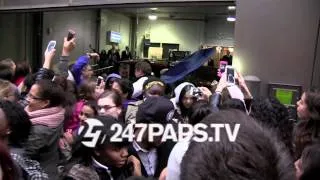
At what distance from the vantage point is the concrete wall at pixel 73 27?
34.4ft

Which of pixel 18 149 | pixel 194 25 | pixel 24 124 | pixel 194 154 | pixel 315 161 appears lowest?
pixel 18 149

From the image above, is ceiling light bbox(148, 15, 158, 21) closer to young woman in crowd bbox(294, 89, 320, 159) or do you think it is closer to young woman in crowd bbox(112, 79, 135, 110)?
young woman in crowd bbox(112, 79, 135, 110)

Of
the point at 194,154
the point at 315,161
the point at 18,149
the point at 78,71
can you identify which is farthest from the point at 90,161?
the point at 78,71

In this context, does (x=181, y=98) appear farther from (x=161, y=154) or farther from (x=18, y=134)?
(x=18, y=134)

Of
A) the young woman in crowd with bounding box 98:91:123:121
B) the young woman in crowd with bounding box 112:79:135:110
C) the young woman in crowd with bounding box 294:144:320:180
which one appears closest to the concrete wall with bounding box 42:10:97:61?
the young woman in crowd with bounding box 112:79:135:110

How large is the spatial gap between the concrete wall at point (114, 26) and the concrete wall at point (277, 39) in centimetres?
963

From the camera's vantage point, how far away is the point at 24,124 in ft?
6.83

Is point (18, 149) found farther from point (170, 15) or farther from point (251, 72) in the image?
point (170, 15)

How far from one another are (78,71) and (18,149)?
2.68m

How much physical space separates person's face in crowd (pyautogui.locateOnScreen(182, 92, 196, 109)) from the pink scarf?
137 cm

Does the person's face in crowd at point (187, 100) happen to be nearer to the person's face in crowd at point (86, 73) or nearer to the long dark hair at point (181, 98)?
the long dark hair at point (181, 98)

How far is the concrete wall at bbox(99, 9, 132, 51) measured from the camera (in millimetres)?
13773

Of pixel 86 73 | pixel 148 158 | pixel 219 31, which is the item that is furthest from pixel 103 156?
pixel 219 31

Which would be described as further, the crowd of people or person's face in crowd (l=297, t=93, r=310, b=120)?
person's face in crowd (l=297, t=93, r=310, b=120)
